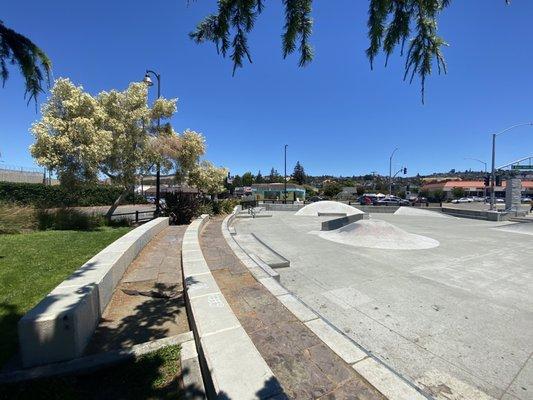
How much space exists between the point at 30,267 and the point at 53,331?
370 cm

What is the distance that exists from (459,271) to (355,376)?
7999 mm

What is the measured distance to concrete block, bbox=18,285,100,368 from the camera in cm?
261

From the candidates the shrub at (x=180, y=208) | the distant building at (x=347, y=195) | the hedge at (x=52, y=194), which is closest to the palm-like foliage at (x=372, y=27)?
the shrub at (x=180, y=208)

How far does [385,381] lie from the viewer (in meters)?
2.40

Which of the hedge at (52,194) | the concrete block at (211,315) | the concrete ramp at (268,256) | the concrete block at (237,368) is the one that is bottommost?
the concrete ramp at (268,256)

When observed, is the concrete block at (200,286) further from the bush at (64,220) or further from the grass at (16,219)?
the bush at (64,220)

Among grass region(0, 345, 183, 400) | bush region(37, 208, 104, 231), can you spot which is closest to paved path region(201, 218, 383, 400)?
grass region(0, 345, 183, 400)

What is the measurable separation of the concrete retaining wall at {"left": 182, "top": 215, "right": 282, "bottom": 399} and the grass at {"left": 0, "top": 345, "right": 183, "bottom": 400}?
0.33 m

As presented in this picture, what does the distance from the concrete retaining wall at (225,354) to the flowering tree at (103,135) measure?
11087mm

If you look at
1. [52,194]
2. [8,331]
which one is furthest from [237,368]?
[52,194]

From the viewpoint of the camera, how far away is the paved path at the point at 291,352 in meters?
2.31

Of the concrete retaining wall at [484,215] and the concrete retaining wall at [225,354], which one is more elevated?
the concrete retaining wall at [225,354]

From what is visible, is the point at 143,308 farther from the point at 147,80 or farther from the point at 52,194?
the point at 52,194

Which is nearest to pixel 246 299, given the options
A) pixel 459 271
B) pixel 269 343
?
pixel 269 343
